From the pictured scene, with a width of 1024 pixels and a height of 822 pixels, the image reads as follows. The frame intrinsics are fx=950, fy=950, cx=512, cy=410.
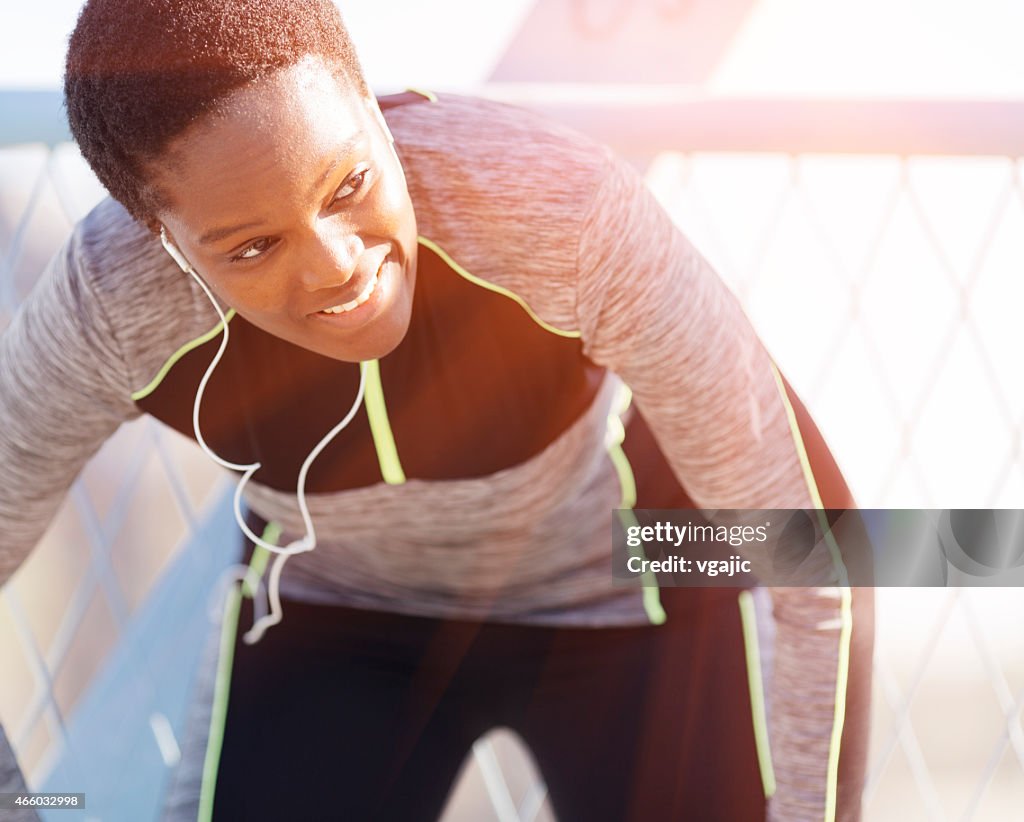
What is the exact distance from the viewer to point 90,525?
1089mm

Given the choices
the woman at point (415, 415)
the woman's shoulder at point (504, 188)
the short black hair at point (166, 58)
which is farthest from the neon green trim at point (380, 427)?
the short black hair at point (166, 58)

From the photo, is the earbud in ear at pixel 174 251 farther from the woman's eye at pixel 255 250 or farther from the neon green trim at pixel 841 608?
the neon green trim at pixel 841 608

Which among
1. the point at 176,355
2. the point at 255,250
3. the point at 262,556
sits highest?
the point at 255,250

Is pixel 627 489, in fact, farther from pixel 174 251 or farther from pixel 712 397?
pixel 174 251

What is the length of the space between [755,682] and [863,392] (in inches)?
13.3

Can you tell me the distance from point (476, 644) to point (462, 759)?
0.11 m

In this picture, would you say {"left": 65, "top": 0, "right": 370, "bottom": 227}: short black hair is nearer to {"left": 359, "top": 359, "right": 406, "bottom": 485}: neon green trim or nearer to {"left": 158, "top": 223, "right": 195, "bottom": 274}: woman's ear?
{"left": 158, "top": 223, "right": 195, "bottom": 274}: woman's ear

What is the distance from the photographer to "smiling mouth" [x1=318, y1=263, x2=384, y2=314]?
1.90 feet

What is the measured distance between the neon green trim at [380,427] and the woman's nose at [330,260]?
12cm

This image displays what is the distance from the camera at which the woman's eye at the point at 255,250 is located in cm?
54

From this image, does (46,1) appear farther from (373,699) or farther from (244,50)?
(373,699)

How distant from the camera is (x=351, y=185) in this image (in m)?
0.54

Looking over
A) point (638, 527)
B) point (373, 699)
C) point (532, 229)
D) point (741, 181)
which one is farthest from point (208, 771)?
point (741, 181)

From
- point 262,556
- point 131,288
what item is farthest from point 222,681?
point 131,288
